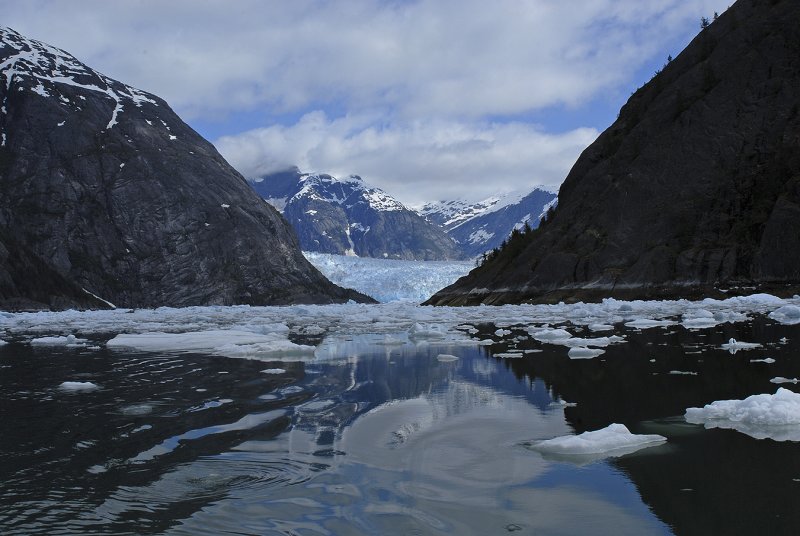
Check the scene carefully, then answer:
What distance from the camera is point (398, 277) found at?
455 ft

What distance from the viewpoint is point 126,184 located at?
130500 mm

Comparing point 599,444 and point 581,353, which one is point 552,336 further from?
point 599,444

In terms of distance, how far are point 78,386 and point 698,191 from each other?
6387 centimetres

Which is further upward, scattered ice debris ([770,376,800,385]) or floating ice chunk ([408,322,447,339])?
floating ice chunk ([408,322,447,339])

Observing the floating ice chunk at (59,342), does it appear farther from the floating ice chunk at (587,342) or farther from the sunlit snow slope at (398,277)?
the sunlit snow slope at (398,277)

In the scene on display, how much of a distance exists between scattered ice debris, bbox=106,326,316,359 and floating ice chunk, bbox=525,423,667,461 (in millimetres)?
11035

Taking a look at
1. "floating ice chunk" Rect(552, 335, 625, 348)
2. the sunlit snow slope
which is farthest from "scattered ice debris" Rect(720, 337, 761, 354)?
the sunlit snow slope

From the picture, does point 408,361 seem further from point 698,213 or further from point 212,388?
point 698,213

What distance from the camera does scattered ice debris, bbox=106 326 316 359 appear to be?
16.9 metres

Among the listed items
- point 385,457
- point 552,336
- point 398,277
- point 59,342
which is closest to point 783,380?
point 385,457

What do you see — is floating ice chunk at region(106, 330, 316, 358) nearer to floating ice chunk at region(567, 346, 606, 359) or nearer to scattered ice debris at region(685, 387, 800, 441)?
floating ice chunk at region(567, 346, 606, 359)

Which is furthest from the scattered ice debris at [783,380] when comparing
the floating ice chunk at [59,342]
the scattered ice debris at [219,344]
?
the floating ice chunk at [59,342]

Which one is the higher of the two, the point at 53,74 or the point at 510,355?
the point at 53,74

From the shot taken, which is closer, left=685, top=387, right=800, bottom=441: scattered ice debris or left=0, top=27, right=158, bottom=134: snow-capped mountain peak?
left=685, top=387, right=800, bottom=441: scattered ice debris
